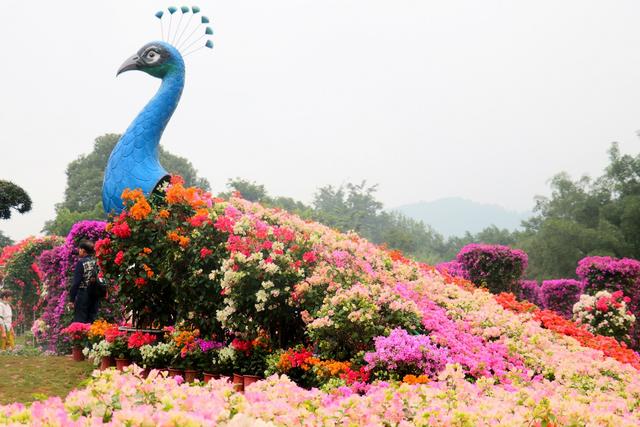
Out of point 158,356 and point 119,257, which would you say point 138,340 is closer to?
point 158,356

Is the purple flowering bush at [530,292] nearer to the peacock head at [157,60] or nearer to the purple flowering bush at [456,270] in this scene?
the purple flowering bush at [456,270]

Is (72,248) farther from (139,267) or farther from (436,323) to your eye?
(436,323)

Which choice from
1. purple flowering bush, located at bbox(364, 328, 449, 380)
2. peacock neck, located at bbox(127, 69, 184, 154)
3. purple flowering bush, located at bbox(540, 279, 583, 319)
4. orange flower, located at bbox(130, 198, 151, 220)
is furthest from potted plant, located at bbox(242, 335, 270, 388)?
purple flowering bush, located at bbox(540, 279, 583, 319)

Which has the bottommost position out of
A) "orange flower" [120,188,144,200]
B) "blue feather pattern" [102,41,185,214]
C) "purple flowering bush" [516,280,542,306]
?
"purple flowering bush" [516,280,542,306]

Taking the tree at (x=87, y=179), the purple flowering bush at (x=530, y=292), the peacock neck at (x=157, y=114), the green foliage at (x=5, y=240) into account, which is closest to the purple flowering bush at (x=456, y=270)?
the purple flowering bush at (x=530, y=292)

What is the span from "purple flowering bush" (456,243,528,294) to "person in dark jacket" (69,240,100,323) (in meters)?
8.51

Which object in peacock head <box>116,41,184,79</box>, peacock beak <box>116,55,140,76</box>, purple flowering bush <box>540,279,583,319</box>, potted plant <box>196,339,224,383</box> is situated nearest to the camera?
potted plant <box>196,339,224,383</box>

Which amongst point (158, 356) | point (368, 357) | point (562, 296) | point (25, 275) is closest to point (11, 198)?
point (158, 356)

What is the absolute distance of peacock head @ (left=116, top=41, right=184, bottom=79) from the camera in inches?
405

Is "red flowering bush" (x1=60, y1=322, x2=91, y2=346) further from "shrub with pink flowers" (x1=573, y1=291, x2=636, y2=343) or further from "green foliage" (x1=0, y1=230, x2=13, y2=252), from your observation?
"green foliage" (x1=0, y1=230, x2=13, y2=252)

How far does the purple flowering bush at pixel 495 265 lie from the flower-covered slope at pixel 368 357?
4008 mm

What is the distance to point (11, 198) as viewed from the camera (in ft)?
33.4

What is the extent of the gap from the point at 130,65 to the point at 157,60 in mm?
565

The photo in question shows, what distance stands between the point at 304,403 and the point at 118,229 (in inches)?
183
